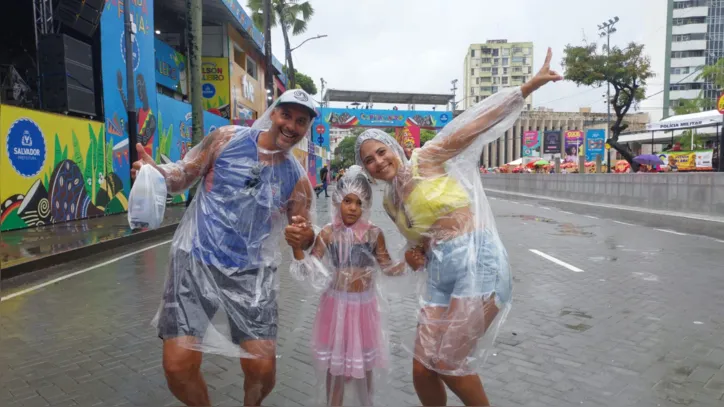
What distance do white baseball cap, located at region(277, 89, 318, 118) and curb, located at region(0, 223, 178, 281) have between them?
5.42 m

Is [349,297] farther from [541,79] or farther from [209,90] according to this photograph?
[209,90]

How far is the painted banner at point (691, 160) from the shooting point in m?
24.7

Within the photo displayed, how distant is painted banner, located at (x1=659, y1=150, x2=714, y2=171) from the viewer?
2469cm

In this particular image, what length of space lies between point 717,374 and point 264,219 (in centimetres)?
300

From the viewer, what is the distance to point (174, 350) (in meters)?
2.10

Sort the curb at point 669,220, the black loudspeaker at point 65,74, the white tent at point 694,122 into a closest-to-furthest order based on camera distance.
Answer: the curb at point 669,220
the black loudspeaker at point 65,74
the white tent at point 694,122

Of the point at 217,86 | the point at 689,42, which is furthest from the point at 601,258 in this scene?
Result: the point at 689,42

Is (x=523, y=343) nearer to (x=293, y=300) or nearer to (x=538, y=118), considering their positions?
(x=293, y=300)

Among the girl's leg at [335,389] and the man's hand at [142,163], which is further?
the girl's leg at [335,389]

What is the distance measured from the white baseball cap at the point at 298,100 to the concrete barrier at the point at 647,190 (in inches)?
548

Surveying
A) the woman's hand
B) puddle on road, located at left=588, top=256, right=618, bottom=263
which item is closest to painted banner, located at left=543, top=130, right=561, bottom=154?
puddle on road, located at left=588, top=256, right=618, bottom=263

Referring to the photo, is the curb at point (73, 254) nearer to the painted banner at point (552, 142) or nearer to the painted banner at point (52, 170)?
the painted banner at point (52, 170)

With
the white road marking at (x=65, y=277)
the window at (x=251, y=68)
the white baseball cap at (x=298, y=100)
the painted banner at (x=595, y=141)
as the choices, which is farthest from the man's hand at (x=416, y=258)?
the painted banner at (x=595, y=141)

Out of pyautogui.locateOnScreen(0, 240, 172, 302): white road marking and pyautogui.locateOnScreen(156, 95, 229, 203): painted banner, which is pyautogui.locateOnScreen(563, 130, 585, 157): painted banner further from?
pyautogui.locateOnScreen(0, 240, 172, 302): white road marking
